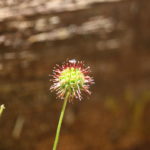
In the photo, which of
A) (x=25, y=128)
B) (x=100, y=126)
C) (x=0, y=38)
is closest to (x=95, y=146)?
(x=100, y=126)

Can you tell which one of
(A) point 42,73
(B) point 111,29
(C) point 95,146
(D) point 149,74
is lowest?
(C) point 95,146

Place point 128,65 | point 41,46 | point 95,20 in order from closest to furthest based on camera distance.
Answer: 1. point 41,46
2. point 95,20
3. point 128,65

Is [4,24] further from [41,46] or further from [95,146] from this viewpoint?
[95,146]

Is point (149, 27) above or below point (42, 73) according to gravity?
Result: above

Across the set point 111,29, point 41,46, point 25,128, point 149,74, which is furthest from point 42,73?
point 149,74

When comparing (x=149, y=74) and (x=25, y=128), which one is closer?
(x=25, y=128)

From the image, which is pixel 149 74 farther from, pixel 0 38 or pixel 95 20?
pixel 0 38

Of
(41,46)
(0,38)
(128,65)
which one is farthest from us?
(128,65)
